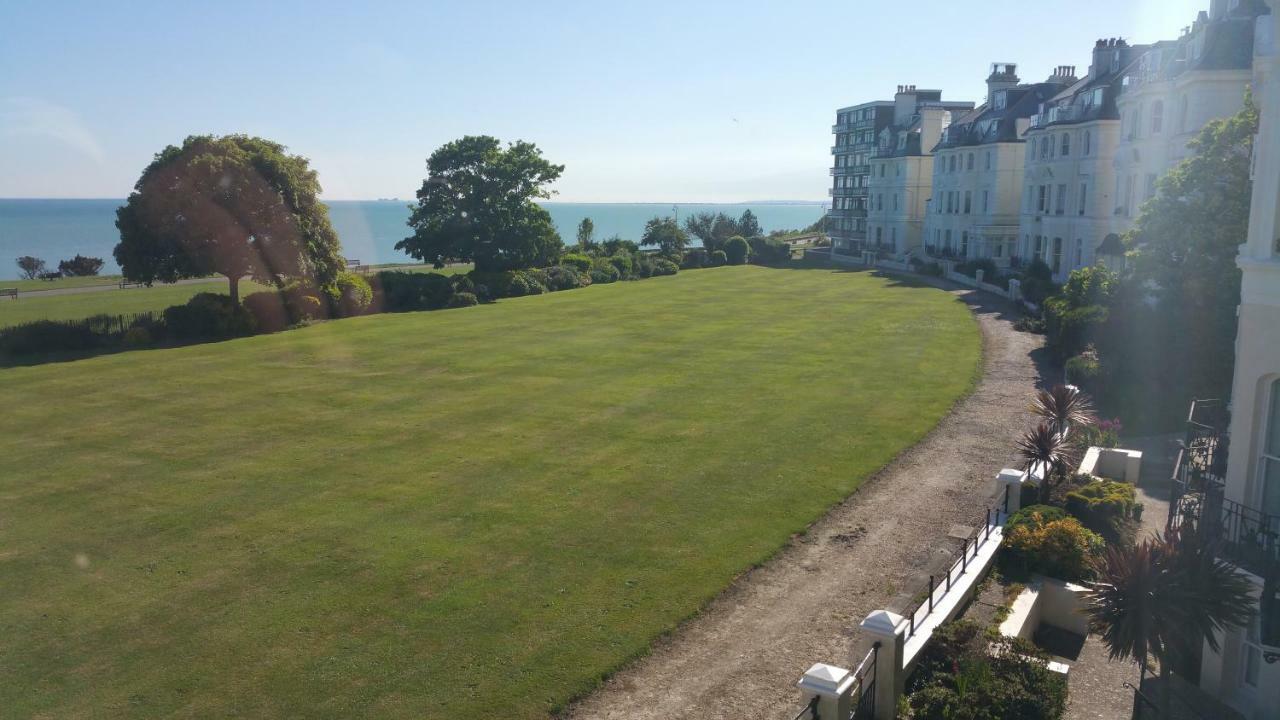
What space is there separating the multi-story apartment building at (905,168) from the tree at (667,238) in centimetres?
2205

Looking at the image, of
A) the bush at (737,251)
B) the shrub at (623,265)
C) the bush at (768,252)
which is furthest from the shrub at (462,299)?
the bush at (768,252)

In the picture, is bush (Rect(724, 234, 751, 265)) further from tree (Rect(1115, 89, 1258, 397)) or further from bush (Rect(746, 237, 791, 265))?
tree (Rect(1115, 89, 1258, 397))

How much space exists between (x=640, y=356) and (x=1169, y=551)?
26531mm

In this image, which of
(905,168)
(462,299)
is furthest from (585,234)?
(462,299)

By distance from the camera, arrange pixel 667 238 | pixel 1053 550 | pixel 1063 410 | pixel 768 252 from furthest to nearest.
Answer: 1. pixel 768 252
2. pixel 667 238
3. pixel 1063 410
4. pixel 1053 550

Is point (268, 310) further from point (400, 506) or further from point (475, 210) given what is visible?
point (400, 506)

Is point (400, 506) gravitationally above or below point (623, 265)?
below

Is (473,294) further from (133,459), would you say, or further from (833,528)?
(833,528)

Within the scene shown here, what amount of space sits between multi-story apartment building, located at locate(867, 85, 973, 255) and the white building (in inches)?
3034

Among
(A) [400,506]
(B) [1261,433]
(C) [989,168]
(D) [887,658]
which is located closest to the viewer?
(B) [1261,433]

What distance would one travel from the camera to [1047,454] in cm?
1895

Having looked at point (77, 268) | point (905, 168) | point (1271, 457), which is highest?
point (905, 168)

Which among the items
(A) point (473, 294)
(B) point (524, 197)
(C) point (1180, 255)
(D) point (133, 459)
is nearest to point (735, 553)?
(D) point (133, 459)

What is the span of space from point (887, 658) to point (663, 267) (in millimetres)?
66536
